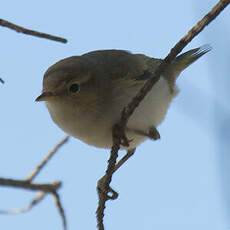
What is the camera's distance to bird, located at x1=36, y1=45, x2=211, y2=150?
432 cm

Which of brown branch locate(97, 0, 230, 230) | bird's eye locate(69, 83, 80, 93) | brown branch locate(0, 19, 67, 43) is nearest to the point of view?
brown branch locate(97, 0, 230, 230)

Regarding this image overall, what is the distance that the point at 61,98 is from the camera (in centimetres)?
432

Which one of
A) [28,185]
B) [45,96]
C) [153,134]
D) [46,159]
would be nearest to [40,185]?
[28,185]

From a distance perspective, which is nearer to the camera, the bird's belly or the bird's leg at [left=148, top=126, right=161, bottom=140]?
the bird's belly

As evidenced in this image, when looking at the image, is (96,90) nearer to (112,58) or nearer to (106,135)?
(106,135)

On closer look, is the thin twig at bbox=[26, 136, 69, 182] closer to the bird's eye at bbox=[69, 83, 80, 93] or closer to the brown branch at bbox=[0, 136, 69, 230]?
the brown branch at bbox=[0, 136, 69, 230]

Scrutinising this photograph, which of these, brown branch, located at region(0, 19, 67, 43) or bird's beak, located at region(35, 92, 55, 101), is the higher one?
brown branch, located at region(0, 19, 67, 43)

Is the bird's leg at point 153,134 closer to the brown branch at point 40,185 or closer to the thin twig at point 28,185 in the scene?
the brown branch at point 40,185

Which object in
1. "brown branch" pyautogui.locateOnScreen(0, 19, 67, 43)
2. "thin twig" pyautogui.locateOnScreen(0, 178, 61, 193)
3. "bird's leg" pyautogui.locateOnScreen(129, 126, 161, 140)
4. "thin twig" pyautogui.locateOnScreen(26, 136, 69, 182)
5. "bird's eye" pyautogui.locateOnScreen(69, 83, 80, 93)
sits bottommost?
"thin twig" pyautogui.locateOnScreen(26, 136, 69, 182)

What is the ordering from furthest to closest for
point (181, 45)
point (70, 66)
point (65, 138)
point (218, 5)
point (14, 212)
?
1. point (70, 66)
2. point (65, 138)
3. point (14, 212)
4. point (181, 45)
5. point (218, 5)

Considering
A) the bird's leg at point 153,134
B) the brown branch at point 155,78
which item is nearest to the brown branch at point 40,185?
the brown branch at point 155,78

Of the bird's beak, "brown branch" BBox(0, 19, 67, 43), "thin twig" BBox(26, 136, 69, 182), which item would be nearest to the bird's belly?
the bird's beak

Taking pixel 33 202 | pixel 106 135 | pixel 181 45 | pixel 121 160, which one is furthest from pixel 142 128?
pixel 181 45

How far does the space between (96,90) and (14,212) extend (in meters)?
1.57
